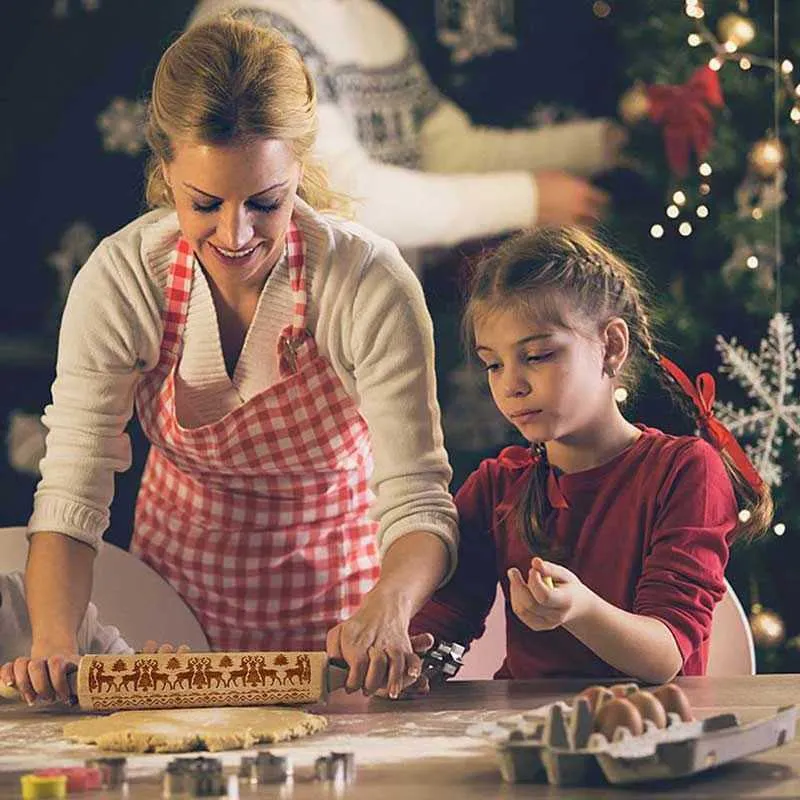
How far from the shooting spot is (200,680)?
1570 millimetres

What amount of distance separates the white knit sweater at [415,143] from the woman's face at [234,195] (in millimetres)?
1510

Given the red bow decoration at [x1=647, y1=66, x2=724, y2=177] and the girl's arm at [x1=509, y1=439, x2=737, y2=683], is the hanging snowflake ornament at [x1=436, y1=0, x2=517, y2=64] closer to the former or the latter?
the red bow decoration at [x1=647, y1=66, x2=724, y2=177]

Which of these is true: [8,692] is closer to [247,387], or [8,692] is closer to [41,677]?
A: [41,677]

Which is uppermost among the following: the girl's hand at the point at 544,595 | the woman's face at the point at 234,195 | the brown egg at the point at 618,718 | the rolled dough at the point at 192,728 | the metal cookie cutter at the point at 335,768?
the woman's face at the point at 234,195

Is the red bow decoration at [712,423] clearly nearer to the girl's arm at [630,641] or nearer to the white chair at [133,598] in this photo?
the girl's arm at [630,641]

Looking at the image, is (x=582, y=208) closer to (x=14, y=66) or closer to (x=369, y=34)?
(x=369, y=34)

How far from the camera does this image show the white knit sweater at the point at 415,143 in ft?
11.1

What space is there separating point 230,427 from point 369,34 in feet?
5.32

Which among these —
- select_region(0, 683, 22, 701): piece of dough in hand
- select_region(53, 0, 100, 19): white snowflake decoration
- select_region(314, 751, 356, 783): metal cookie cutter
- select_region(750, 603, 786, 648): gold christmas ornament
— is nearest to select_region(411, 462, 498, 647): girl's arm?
select_region(0, 683, 22, 701): piece of dough in hand

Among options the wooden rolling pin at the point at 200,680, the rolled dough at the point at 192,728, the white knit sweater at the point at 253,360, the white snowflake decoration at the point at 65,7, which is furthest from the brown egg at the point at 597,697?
the white snowflake decoration at the point at 65,7

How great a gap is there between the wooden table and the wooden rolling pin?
39 mm

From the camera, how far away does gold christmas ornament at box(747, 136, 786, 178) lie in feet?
10.9

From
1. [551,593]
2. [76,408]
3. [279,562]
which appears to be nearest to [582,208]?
[279,562]

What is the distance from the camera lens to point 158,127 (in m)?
1.92
